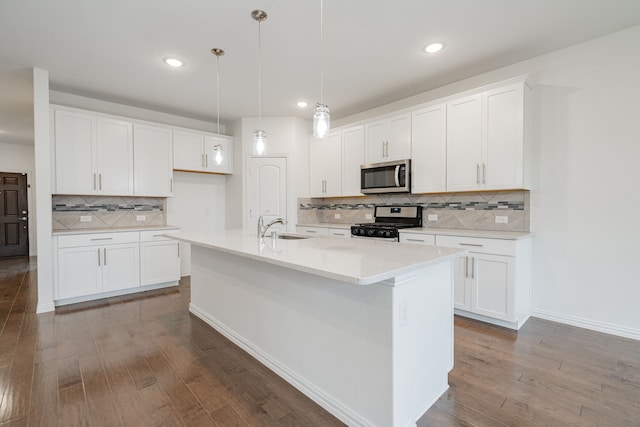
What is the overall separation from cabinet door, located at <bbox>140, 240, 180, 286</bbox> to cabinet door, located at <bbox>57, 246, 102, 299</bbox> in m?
0.49

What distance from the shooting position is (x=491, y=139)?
309 cm

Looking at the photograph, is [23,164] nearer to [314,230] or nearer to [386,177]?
[314,230]

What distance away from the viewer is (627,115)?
2625 millimetres

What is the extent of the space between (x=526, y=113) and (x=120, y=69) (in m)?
4.25

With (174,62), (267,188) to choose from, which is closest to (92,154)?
(174,62)

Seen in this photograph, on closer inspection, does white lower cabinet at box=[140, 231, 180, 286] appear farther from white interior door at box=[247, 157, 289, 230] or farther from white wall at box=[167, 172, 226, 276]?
white interior door at box=[247, 157, 289, 230]

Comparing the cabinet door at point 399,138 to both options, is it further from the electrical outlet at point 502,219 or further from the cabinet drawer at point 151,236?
the cabinet drawer at point 151,236

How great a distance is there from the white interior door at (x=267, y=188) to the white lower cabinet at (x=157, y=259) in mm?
1233

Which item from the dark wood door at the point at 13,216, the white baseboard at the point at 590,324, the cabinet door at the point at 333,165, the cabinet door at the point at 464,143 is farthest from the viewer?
the dark wood door at the point at 13,216

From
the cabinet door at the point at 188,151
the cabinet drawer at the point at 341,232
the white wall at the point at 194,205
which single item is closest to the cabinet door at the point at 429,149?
the cabinet drawer at the point at 341,232

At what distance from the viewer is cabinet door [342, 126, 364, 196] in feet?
14.5

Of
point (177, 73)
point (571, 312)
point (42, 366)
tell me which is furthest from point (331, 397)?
point (177, 73)

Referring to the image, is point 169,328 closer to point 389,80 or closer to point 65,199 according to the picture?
point 65,199

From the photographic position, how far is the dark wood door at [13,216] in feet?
21.8
